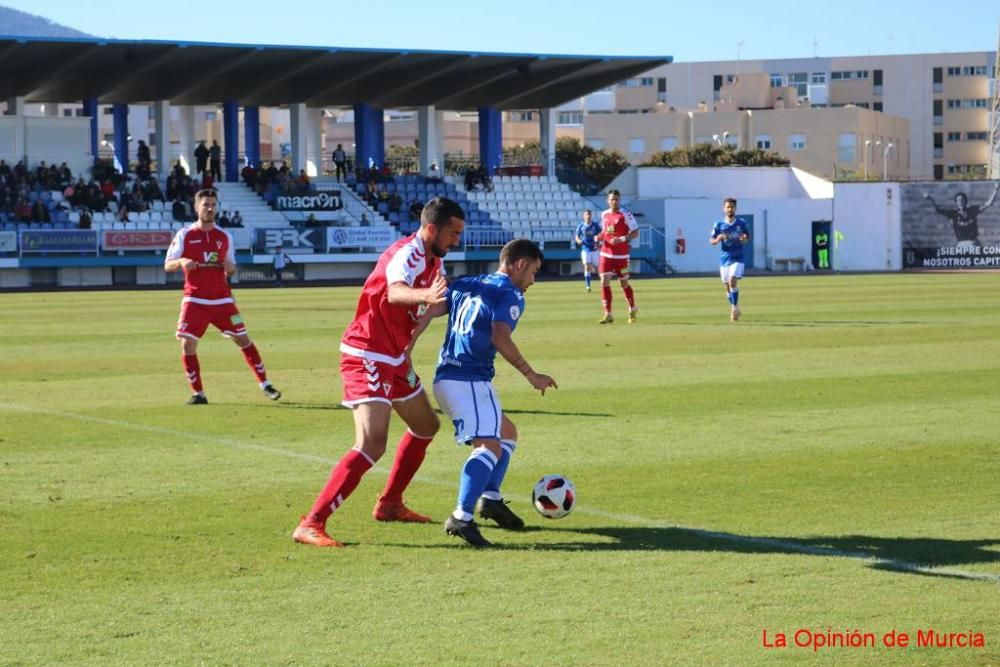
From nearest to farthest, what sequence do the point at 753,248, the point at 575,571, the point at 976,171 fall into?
1. the point at 575,571
2. the point at 753,248
3. the point at 976,171

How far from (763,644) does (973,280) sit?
147ft

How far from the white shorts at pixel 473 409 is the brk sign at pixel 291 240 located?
45427mm

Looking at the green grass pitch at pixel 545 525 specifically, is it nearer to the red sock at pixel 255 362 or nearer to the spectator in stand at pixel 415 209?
the red sock at pixel 255 362

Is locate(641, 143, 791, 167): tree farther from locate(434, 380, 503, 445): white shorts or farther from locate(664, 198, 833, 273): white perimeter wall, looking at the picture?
locate(434, 380, 503, 445): white shorts

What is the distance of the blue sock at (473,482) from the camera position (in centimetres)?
828

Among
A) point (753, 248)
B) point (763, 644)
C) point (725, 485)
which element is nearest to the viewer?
point (763, 644)

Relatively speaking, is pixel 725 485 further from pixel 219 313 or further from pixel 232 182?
pixel 232 182

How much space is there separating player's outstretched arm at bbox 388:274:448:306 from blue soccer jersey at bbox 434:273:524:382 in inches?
7.7

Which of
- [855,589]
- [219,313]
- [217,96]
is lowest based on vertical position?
[855,589]

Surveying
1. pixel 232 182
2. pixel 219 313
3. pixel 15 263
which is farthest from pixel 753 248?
pixel 219 313

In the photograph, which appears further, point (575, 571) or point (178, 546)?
point (178, 546)

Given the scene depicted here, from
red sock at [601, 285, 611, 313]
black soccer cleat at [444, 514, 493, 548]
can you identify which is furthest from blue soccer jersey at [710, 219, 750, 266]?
black soccer cleat at [444, 514, 493, 548]

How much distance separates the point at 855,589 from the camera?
23.4ft

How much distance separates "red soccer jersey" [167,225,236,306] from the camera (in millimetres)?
15195
